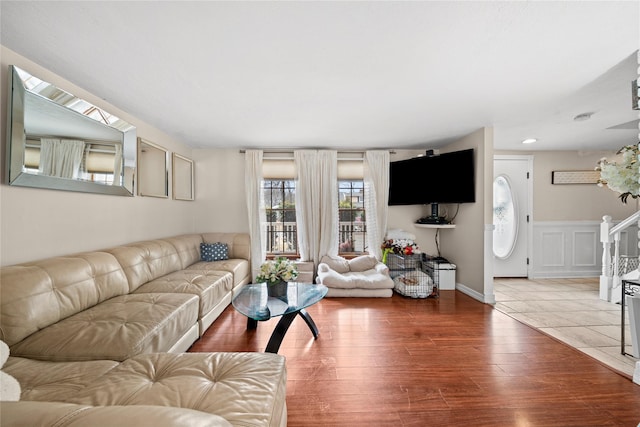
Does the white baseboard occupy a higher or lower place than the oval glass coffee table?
lower

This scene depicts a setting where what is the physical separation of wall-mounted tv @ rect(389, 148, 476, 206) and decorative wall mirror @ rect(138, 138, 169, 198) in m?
3.50

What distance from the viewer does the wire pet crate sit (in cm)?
353

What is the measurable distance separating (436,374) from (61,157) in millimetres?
3315

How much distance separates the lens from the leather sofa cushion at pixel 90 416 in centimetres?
53

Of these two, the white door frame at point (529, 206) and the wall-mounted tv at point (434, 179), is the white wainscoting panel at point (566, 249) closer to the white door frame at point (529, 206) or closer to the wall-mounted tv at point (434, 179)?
the white door frame at point (529, 206)

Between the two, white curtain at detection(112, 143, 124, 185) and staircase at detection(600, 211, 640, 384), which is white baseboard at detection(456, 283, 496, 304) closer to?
staircase at detection(600, 211, 640, 384)

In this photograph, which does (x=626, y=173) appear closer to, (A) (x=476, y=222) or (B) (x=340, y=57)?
(B) (x=340, y=57)

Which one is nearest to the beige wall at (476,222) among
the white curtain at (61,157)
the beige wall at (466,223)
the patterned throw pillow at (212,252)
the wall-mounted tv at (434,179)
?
the beige wall at (466,223)

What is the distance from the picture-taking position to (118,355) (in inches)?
54.1

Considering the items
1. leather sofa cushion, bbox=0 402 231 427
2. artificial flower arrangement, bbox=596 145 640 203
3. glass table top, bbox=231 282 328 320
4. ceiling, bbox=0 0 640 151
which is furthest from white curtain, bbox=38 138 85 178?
artificial flower arrangement, bbox=596 145 640 203

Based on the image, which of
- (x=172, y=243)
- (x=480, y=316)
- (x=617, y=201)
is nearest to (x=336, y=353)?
(x=480, y=316)

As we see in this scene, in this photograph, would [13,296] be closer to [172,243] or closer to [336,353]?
[172,243]

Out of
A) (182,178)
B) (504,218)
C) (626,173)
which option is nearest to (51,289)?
(182,178)

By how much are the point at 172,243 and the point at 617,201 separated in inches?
291
